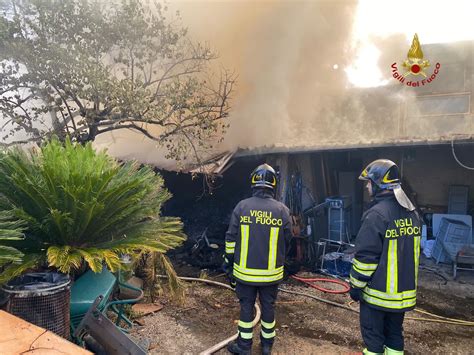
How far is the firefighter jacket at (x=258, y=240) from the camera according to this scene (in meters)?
3.70

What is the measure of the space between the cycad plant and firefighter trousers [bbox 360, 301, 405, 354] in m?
2.04

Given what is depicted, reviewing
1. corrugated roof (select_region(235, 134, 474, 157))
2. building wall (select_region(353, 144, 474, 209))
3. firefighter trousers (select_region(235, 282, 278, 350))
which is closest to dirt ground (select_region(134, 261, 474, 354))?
firefighter trousers (select_region(235, 282, 278, 350))

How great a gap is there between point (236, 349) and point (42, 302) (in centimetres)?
213

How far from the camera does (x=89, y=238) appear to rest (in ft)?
11.2

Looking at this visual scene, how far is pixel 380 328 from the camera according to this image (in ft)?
10.4

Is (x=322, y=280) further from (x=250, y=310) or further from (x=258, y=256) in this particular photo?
(x=258, y=256)

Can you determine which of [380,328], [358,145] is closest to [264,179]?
[380,328]

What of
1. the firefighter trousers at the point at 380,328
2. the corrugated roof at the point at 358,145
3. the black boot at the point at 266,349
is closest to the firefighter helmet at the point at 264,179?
the firefighter trousers at the point at 380,328

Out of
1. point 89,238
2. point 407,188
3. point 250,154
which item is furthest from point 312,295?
point 407,188

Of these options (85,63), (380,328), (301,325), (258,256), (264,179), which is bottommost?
(301,325)

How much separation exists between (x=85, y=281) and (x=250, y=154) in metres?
4.86

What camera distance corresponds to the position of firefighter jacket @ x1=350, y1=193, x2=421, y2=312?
3.09 metres

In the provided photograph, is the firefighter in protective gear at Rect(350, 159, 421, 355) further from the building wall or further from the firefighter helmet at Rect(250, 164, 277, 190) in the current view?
the building wall

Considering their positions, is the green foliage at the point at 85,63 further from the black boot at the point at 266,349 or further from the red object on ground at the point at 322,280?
the black boot at the point at 266,349
